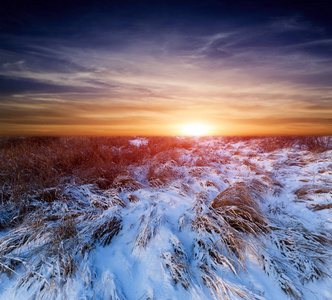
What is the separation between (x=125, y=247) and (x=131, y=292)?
60cm

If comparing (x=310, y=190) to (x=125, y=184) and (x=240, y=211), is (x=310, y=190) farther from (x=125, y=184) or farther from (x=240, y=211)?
(x=125, y=184)

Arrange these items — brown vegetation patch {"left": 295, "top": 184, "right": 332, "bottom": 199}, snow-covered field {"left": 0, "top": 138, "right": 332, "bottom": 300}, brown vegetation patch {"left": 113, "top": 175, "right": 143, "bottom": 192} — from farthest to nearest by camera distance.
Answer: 1. brown vegetation patch {"left": 113, "top": 175, "right": 143, "bottom": 192}
2. brown vegetation patch {"left": 295, "top": 184, "right": 332, "bottom": 199}
3. snow-covered field {"left": 0, "top": 138, "right": 332, "bottom": 300}

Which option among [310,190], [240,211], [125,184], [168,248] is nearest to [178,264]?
[168,248]

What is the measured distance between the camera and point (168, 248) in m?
2.39

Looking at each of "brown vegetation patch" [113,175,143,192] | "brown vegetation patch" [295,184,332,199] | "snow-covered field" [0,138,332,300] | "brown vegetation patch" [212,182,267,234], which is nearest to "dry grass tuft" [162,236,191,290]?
"snow-covered field" [0,138,332,300]

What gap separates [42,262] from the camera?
211 centimetres

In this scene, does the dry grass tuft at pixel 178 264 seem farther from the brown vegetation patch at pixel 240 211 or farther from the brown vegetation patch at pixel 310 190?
the brown vegetation patch at pixel 310 190

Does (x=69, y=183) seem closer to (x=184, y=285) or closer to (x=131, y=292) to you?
(x=131, y=292)

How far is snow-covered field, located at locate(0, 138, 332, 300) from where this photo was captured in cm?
197

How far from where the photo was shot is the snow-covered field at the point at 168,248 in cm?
197

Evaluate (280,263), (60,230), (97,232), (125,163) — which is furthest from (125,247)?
(125,163)

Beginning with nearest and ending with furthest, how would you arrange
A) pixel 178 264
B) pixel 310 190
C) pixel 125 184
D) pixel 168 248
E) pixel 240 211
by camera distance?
pixel 178 264, pixel 168 248, pixel 240 211, pixel 310 190, pixel 125 184

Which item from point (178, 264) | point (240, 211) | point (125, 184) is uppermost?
point (240, 211)

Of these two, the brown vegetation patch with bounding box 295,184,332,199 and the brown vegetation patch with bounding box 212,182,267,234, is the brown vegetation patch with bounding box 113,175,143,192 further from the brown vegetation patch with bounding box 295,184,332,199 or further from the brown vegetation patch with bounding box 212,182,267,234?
the brown vegetation patch with bounding box 295,184,332,199
